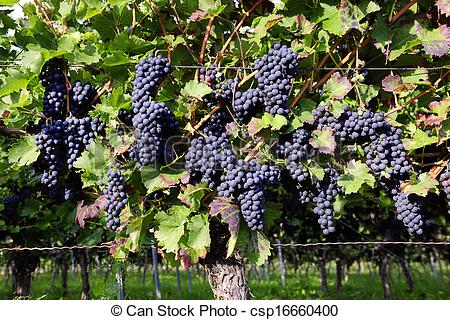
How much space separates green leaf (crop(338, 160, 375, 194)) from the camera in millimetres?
3031

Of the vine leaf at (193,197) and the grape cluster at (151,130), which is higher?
the grape cluster at (151,130)

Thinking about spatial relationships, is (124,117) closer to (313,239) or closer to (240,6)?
(240,6)

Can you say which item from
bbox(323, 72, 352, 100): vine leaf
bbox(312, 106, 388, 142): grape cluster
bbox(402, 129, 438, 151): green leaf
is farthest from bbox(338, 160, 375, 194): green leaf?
bbox(323, 72, 352, 100): vine leaf

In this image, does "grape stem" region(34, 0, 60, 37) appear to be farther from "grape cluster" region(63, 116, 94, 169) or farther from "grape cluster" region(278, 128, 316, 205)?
"grape cluster" region(278, 128, 316, 205)

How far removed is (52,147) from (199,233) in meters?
1.04

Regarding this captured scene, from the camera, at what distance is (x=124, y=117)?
316 centimetres

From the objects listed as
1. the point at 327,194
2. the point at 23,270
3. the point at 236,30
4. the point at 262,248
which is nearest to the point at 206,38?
the point at 236,30

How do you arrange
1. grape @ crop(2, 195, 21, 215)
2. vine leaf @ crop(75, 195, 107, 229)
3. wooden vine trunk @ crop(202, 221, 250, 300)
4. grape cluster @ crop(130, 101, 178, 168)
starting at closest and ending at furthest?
grape cluster @ crop(130, 101, 178, 168) < vine leaf @ crop(75, 195, 107, 229) < wooden vine trunk @ crop(202, 221, 250, 300) < grape @ crop(2, 195, 21, 215)

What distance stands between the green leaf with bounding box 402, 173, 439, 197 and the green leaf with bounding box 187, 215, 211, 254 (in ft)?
3.96

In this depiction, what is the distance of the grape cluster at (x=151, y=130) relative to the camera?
2.80 m

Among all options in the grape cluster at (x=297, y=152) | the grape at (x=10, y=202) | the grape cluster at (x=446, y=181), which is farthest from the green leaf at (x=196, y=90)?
the grape at (x=10, y=202)

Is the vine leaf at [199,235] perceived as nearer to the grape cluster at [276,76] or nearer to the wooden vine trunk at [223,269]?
the wooden vine trunk at [223,269]

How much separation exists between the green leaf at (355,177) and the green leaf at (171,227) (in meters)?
0.94
